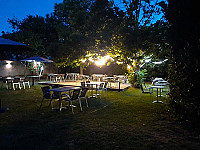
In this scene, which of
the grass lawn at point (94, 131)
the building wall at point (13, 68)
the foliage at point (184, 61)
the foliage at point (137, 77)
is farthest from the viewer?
the building wall at point (13, 68)

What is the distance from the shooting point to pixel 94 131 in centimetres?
388

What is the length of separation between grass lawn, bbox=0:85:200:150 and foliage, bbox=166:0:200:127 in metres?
0.45

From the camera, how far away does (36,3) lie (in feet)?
578

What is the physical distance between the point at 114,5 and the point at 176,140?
908 cm

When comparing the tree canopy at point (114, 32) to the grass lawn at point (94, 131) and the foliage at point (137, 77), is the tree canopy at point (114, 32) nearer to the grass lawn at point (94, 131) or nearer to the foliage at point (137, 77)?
the foliage at point (137, 77)

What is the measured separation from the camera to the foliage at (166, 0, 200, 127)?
4.08 m

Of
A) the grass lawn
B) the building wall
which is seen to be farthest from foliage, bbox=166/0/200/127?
the building wall

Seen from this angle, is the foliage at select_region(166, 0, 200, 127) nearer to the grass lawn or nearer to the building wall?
the grass lawn

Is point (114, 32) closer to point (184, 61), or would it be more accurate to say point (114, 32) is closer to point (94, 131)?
point (184, 61)

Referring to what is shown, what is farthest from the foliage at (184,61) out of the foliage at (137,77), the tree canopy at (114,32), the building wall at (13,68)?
the building wall at (13,68)

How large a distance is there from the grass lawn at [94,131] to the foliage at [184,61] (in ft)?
1.48

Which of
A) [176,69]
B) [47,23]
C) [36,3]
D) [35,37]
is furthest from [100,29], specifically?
[36,3]

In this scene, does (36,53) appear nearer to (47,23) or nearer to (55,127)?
(47,23)

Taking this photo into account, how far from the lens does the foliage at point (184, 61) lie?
13.4 ft
